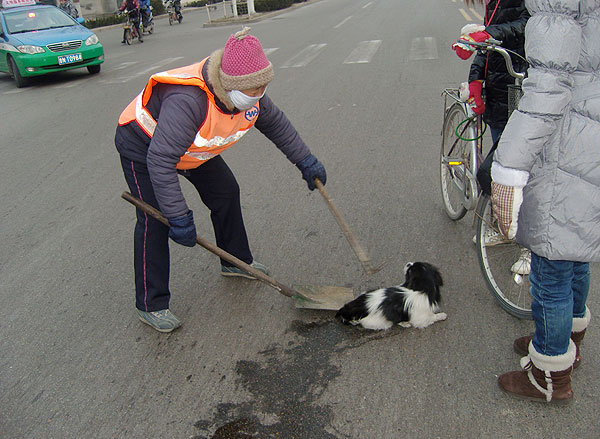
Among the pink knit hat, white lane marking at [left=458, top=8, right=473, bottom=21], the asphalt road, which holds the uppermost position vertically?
the pink knit hat

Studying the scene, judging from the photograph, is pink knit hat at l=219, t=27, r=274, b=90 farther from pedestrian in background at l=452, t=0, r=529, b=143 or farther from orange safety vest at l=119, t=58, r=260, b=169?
pedestrian in background at l=452, t=0, r=529, b=143

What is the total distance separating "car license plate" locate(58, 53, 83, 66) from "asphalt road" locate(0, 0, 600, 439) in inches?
199

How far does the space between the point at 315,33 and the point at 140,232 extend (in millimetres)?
14386

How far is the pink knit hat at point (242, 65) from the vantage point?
2.52m

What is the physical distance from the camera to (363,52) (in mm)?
11891

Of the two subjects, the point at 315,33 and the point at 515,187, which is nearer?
the point at 515,187

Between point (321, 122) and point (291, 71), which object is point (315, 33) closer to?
point (291, 71)

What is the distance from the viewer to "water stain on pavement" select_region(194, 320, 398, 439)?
8.15 ft

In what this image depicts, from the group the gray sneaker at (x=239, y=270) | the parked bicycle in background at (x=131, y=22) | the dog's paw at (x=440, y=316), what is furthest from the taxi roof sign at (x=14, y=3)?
the dog's paw at (x=440, y=316)

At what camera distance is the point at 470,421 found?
244cm

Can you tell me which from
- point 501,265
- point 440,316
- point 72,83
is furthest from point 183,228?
point 72,83

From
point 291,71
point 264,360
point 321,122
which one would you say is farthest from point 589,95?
point 291,71

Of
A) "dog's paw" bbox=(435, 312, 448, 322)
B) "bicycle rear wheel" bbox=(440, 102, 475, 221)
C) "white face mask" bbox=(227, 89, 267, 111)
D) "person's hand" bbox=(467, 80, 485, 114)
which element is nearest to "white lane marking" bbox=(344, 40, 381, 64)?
"bicycle rear wheel" bbox=(440, 102, 475, 221)

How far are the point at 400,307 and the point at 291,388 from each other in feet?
2.49
